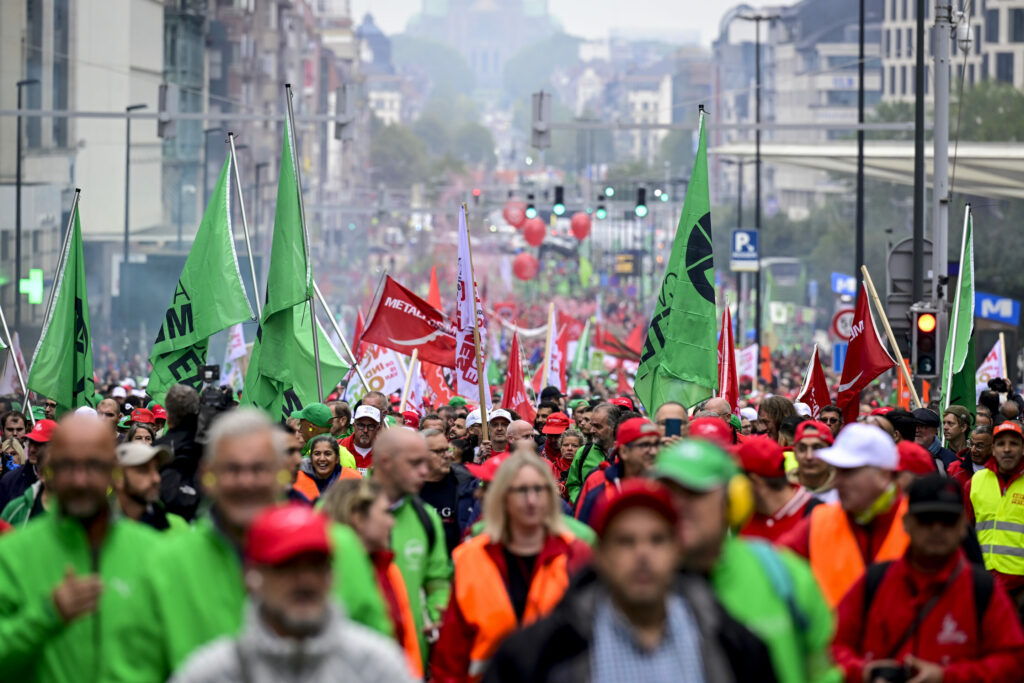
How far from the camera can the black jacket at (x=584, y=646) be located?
4.32 m

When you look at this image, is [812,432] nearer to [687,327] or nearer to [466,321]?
[687,327]

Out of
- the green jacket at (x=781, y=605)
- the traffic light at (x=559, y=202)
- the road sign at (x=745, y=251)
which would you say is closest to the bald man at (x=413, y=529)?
the green jacket at (x=781, y=605)

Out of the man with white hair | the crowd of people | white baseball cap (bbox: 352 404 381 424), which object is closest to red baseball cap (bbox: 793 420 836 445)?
the crowd of people

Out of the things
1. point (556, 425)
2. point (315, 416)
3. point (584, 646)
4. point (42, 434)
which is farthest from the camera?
point (556, 425)

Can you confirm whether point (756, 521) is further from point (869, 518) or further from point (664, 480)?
point (664, 480)

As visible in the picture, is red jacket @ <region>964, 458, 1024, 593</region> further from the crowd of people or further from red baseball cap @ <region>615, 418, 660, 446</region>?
red baseball cap @ <region>615, 418, 660, 446</region>

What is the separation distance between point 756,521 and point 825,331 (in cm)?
7288

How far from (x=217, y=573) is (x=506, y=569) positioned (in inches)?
66.2

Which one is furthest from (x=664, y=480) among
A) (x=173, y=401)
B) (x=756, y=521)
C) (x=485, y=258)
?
(x=485, y=258)

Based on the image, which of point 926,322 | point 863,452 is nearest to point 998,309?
point 926,322

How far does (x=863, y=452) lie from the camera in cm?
638

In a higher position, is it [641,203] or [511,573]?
[641,203]

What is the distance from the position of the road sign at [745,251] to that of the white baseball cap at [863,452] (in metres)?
34.3

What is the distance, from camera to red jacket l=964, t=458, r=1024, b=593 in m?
9.80
